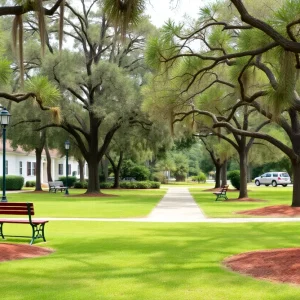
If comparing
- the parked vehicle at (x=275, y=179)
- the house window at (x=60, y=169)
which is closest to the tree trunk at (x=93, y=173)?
the parked vehicle at (x=275, y=179)

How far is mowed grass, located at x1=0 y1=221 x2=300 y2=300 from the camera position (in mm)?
6719

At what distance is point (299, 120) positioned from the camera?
2308 centimetres

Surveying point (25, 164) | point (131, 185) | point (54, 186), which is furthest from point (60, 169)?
point (54, 186)

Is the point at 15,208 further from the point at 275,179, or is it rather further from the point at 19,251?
the point at 275,179

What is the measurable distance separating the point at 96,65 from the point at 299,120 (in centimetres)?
1521

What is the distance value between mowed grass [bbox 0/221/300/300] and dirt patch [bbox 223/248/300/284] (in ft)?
0.86

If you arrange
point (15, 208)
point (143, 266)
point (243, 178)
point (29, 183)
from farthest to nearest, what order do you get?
point (29, 183)
point (243, 178)
point (15, 208)
point (143, 266)

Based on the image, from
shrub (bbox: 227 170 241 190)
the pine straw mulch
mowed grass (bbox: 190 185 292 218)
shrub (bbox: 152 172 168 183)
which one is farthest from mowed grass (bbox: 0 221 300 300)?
shrub (bbox: 152 172 168 183)

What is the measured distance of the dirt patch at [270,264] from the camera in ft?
24.6

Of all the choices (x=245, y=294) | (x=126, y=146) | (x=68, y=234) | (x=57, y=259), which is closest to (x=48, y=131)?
(x=126, y=146)

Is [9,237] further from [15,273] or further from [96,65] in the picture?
[96,65]

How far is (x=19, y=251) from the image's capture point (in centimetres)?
1003

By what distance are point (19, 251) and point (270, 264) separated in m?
4.69

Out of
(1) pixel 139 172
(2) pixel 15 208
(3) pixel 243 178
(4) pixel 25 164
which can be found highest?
(4) pixel 25 164
